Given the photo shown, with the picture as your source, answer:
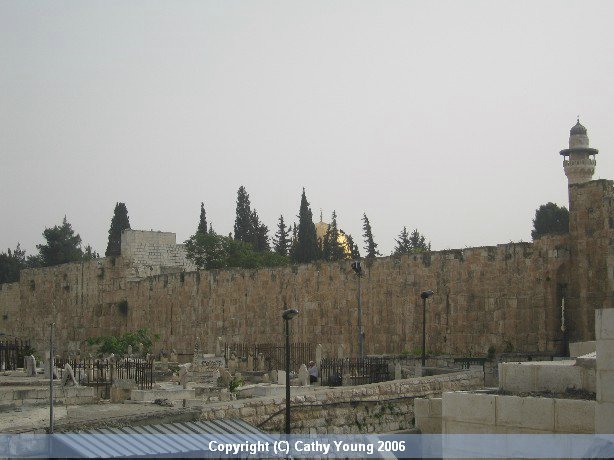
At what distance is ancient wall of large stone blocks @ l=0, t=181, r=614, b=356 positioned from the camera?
2309 cm

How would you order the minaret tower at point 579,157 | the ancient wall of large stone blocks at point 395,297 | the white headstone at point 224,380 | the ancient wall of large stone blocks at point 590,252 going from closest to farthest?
the white headstone at point 224,380
the ancient wall of large stone blocks at point 590,252
the ancient wall of large stone blocks at point 395,297
the minaret tower at point 579,157

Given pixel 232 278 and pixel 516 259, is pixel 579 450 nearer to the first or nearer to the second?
pixel 516 259

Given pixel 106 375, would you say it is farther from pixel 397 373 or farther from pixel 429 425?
pixel 429 425

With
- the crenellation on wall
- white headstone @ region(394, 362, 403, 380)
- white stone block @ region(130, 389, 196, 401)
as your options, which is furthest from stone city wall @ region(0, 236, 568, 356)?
white stone block @ region(130, 389, 196, 401)

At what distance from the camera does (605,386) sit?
9578mm

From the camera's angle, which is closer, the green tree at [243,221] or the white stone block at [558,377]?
the white stone block at [558,377]

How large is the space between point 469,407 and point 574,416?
130 centimetres

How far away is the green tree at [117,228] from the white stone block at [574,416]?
156ft

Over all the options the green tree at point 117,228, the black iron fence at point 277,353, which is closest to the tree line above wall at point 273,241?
the green tree at point 117,228

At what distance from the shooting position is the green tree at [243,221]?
2220 inches

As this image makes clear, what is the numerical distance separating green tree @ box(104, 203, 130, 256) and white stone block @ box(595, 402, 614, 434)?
48.2 m

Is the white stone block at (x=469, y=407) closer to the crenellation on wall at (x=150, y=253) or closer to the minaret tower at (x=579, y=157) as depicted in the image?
the minaret tower at (x=579, y=157)

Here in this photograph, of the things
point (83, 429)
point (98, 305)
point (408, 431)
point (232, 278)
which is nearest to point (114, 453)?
point (83, 429)

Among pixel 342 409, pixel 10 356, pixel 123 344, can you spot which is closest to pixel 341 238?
pixel 123 344
